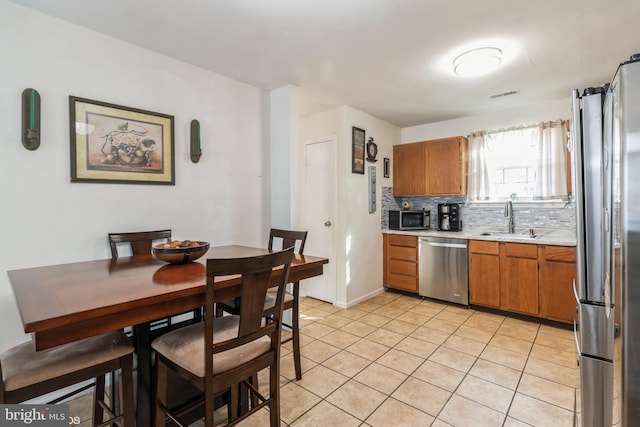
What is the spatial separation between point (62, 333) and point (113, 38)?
211 cm

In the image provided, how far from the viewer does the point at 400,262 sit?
4.10 metres

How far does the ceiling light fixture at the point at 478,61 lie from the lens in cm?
230

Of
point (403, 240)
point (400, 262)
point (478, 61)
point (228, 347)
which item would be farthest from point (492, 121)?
point (228, 347)

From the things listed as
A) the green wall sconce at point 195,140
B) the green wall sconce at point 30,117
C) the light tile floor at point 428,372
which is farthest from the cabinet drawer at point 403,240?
the green wall sconce at point 30,117

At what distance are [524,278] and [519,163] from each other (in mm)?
1410

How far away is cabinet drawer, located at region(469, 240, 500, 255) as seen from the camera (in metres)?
3.33

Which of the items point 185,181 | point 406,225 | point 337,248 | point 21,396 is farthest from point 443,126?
point 21,396

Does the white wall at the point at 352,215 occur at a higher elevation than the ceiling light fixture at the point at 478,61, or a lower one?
lower

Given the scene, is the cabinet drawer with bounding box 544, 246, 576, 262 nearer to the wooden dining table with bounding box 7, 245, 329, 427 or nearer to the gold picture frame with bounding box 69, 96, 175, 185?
the wooden dining table with bounding box 7, 245, 329, 427

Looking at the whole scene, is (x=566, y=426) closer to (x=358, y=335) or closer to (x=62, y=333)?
(x=358, y=335)

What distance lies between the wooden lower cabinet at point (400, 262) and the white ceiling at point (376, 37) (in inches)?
75.8

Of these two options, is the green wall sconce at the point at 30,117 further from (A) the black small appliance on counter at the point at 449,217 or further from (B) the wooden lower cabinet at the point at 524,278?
(A) the black small appliance on counter at the point at 449,217

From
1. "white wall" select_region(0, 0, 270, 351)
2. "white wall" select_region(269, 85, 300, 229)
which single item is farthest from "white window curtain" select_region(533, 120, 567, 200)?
"white wall" select_region(0, 0, 270, 351)

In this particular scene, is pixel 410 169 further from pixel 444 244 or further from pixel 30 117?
pixel 30 117
